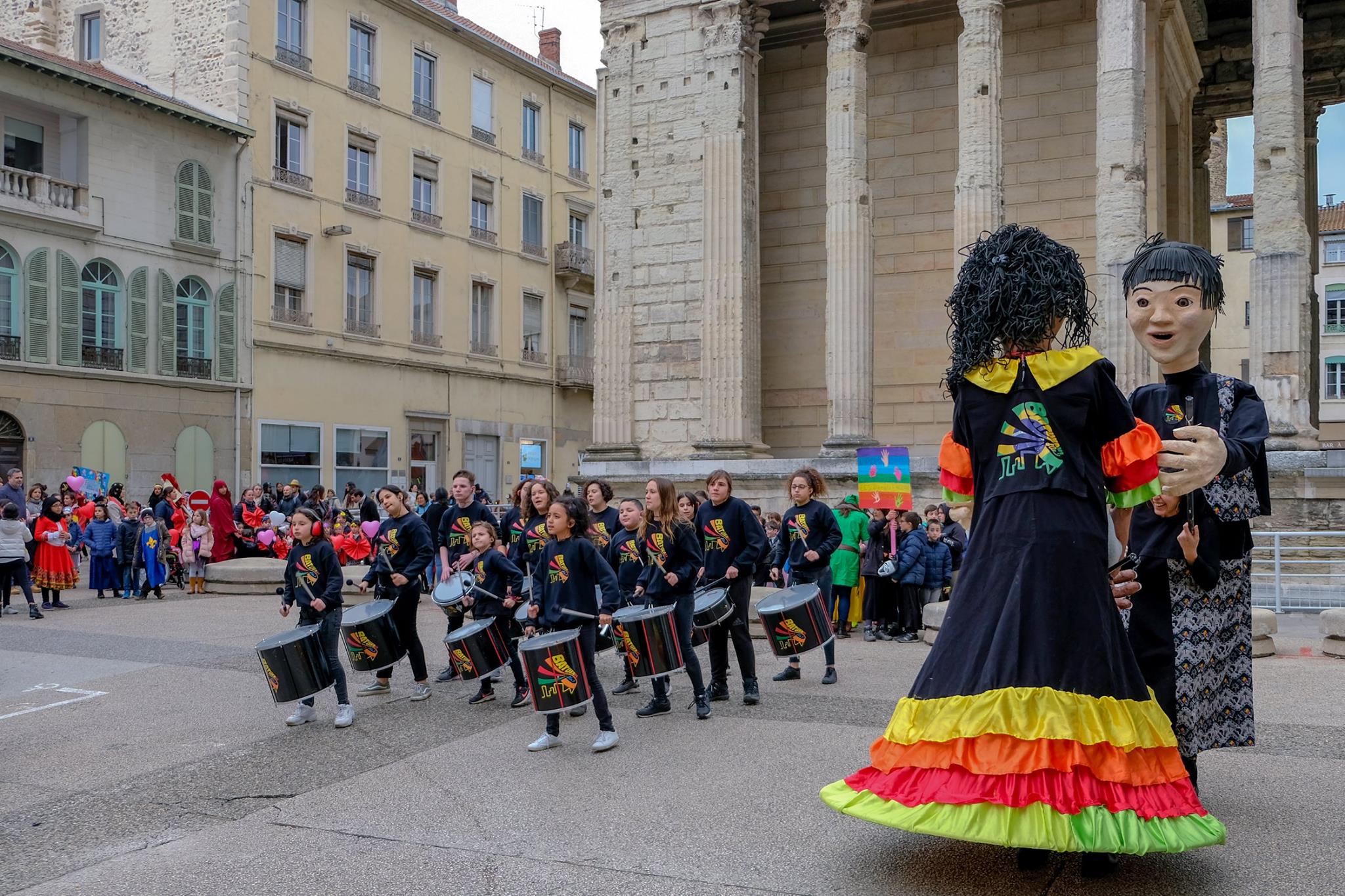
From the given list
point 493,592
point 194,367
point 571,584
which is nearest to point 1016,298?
point 571,584

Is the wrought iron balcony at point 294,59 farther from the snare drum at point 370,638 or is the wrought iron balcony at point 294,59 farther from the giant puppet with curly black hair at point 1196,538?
the giant puppet with curly black hair at point 1196,538

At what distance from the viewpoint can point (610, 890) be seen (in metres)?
4.48

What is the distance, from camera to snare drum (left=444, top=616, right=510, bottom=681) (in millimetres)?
8492

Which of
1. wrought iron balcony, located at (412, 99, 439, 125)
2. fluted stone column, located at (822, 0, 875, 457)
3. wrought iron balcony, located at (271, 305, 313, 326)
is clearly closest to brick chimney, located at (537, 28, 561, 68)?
wrought iron balcony, located at (412, 99, 439, 125)

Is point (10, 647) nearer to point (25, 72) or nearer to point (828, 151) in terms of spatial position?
point (828, 151)

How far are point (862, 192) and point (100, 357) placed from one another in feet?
54.3

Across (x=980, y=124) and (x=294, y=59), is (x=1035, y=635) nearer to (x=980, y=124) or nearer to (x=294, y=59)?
(x=980, y=124)

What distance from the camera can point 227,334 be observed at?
27.1 meters

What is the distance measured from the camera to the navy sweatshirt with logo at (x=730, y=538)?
9.00 m

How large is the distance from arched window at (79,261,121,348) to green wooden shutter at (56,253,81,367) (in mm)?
159

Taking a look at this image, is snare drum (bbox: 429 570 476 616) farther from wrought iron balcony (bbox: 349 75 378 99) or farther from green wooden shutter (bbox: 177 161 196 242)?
wrought iron balcony (bbox: 349 75 378 99)

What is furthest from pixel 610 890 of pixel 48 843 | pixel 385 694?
pixel 385 694

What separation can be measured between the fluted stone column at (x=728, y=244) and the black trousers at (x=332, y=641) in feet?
35.5

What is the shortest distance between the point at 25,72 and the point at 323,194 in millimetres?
7346
